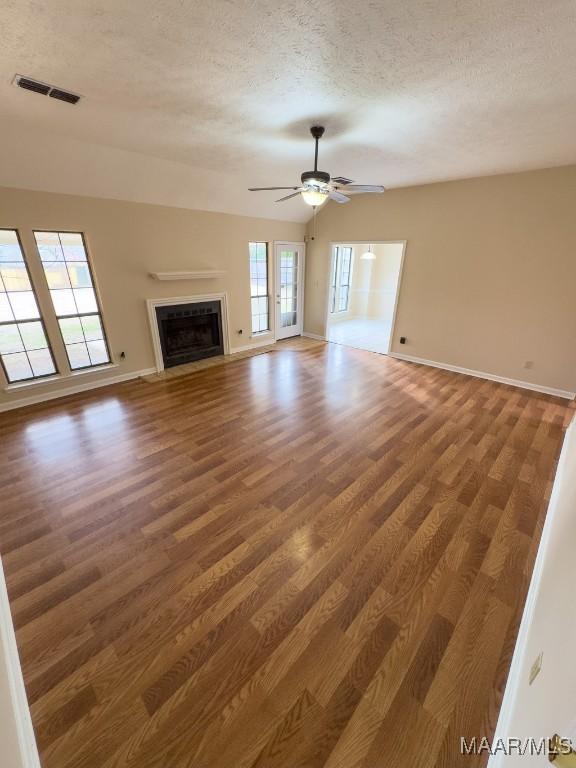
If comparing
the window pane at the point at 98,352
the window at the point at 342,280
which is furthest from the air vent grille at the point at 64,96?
the window at the point at 342,280

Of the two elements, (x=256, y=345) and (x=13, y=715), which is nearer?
(x=13, y=715)

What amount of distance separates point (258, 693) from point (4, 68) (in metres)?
3.93

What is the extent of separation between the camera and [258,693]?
54.2 inches

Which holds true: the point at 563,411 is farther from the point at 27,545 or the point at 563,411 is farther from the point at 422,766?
the point at 27,545

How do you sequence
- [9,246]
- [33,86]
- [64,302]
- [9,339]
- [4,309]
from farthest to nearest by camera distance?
1. [64,302]
2. [9,339]
3. [4,309]
4. [9,246]
5. [33,86]

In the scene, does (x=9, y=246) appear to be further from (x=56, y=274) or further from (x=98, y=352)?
(x=98, y=352)

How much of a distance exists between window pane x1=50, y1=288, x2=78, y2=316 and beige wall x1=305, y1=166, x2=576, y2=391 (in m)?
4.98

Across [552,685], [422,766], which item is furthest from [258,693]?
[552,685]

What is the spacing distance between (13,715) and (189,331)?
4998mm

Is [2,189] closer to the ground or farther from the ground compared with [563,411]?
farther from the ground

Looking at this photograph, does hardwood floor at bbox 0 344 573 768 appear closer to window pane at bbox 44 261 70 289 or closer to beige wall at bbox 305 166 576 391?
beige wall at bbox 305 166 576 391

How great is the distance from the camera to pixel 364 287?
924 centimetres

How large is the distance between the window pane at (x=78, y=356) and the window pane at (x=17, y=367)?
18.8 inches

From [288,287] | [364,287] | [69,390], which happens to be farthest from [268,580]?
[364,287]
